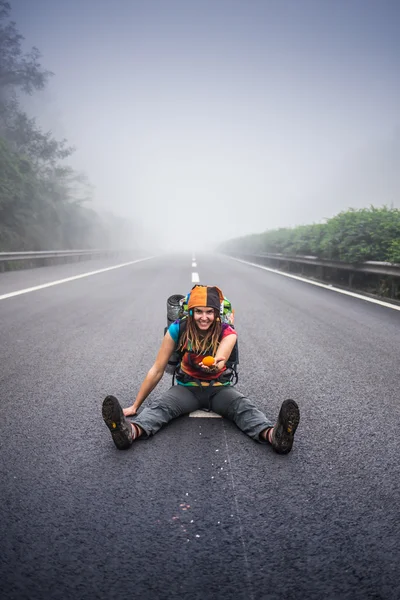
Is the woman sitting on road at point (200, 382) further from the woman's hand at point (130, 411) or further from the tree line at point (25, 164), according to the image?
the tree line at point (25, 164)

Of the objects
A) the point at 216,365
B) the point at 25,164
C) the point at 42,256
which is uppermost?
the point at 25,164

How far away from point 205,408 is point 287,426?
1039 millimetres

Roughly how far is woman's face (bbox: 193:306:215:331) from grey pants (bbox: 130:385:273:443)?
55 centimetres

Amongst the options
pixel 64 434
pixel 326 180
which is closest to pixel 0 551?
pixel 64 434

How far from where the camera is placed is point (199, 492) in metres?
2.33

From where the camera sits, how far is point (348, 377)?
449cm

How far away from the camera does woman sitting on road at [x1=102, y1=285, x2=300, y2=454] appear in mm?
3127

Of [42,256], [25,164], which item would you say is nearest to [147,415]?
[42,256]

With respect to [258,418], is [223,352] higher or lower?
higher

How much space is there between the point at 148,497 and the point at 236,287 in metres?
11.2

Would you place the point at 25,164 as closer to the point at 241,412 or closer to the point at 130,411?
the point at 130,411

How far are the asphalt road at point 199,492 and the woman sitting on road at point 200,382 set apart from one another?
0.39 ft

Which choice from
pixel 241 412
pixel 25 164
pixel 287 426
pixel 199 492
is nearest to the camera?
pixel 199 492

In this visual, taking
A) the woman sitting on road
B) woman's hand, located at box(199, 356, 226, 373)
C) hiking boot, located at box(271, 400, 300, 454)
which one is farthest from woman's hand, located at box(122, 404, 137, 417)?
Answer: hiking boot, located at box(271, 400, 300, 454)
